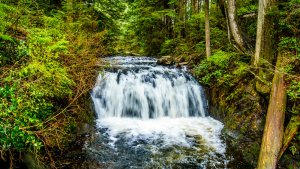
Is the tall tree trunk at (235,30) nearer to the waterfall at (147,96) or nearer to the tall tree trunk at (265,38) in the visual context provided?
the tall tree trunk at (265,38)

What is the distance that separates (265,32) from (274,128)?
3155 millimetres

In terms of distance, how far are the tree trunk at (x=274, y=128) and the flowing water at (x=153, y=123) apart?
124 centimetres

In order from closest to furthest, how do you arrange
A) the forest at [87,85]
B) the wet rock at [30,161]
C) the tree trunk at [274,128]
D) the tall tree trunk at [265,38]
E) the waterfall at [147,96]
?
1. the forest at [87,85]
2. the wet rock at [30,161]
3. the tree trunk at [274,128]
4. the tall tree trunk at [265,38]
5. the waterfall at [147,96]

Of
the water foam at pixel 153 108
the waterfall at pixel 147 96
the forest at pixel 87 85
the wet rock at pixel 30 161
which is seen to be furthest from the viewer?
the waterfall at pixel 147 96

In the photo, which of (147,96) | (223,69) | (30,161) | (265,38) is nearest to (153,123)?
(147,96)

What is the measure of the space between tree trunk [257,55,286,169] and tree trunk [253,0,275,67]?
115 cm

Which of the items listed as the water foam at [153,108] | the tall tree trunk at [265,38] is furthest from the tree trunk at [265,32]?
the water foam at [153,108]

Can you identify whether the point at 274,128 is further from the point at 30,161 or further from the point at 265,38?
the point at 30,161

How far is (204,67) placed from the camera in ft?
33.3

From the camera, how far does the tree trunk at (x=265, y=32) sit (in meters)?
6.95

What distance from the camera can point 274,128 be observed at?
17.0 ft

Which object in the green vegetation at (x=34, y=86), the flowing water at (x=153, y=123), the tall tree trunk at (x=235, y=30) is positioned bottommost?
the flowing water at (x=153, y=123)

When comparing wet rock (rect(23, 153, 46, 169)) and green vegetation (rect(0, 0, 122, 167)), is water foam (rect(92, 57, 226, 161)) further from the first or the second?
wet rock (rect(23, 153, 46, 169))

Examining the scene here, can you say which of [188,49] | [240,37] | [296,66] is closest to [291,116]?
[296,66]
